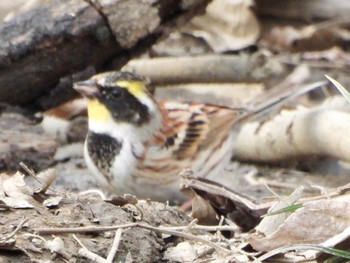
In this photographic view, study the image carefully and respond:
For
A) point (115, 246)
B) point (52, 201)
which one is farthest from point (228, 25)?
point (115, 246)

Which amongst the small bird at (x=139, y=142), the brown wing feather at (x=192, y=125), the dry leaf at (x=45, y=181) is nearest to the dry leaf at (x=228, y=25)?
the brown wing feather at (x=192, y=125)

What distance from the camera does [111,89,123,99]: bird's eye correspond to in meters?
6.12

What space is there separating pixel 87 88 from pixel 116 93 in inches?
12.1

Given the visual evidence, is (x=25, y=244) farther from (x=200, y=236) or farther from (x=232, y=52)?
(x=232, y=52)

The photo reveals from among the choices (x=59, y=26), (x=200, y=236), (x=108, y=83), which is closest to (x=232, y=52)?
(x=108, y=83)

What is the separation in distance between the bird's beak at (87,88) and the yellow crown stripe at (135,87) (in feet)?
0.60

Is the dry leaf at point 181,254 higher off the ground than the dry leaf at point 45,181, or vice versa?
the dry leaf at point 45,181

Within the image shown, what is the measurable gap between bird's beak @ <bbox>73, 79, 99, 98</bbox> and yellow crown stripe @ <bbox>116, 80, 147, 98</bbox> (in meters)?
0.18

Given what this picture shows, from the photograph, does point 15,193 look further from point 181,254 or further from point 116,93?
point 116,93

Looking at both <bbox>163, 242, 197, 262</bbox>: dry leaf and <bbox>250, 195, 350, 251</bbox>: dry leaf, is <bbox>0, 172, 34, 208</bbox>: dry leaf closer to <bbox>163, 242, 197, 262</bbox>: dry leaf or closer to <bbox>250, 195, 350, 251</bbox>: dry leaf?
<bbox>163, 242, 197, 262</bbox>: dry leaf

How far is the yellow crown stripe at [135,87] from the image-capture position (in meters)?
A: 6.13

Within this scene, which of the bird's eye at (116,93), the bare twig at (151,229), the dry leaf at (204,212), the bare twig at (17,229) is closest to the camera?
the bare twig at (17,229)

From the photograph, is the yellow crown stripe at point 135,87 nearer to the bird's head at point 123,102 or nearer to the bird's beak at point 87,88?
the bird's head at point 123,102

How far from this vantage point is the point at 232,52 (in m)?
8.22
